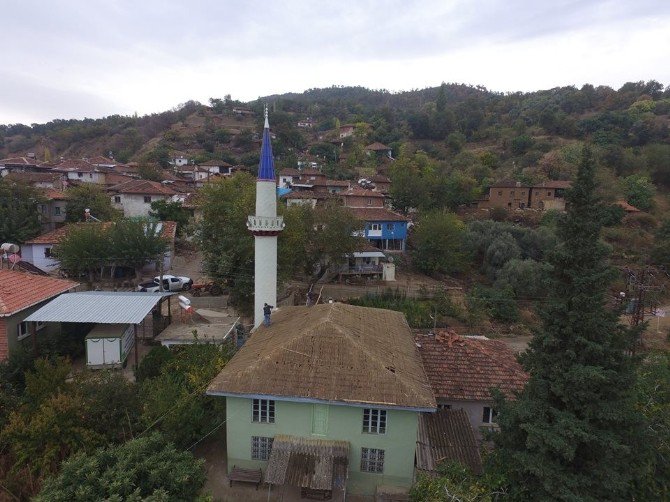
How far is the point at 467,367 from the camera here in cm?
1522

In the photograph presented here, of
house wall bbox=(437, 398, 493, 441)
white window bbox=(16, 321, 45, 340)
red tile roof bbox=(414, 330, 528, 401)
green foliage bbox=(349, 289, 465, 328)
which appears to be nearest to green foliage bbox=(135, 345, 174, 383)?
white window bbox=(16, 321, 45, 340)

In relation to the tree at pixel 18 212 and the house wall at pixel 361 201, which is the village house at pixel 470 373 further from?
the tree at pixel 18 212

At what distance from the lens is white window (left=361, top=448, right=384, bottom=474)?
11367 mm

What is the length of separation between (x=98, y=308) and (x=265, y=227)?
24.4ft

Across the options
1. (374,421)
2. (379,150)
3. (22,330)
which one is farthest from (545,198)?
(22,330)

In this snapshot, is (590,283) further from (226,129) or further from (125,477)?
(226,129)

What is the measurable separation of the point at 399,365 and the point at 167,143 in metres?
86.0

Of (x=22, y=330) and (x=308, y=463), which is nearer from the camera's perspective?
(x=308, y=463)

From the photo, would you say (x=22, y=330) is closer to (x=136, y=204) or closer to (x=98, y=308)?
(x=98, y=308)

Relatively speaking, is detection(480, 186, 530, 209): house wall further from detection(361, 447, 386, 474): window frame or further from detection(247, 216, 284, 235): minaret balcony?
detection(361, 447, 386, 474): window frame

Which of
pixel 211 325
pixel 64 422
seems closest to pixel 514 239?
pixel 211 325

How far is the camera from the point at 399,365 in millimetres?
12242

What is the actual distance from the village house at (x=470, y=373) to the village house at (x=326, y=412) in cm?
267

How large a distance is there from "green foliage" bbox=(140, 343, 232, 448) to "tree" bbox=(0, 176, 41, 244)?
71.9ft
